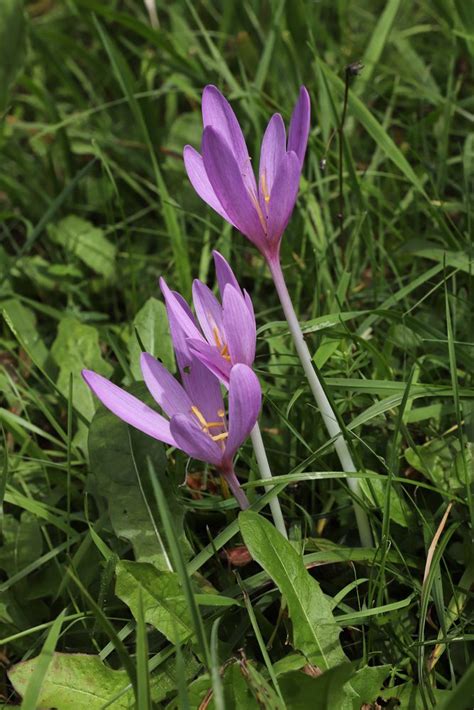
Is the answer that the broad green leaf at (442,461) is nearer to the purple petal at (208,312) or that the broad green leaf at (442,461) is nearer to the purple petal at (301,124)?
the purple petal at (208,312)

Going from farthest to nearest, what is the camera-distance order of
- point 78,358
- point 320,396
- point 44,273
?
point 44,273, point 78,358, point 320,396

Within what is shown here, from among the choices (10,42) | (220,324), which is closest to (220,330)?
(220,324)

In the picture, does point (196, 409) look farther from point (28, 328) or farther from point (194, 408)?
point (28, 328)

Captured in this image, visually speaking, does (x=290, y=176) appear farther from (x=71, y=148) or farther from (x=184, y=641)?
(x=71, y=148)

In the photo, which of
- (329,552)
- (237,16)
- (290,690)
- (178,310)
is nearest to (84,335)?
(178,310)

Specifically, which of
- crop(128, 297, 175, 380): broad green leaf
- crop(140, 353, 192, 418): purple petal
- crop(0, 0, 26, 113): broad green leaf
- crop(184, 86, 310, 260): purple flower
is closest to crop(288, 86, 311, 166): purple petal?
crop(184, 86, 310, 260): purple flower

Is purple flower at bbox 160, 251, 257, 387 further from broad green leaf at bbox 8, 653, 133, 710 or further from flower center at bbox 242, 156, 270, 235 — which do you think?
broad green leaf at bbox 8, 653, 133, 710

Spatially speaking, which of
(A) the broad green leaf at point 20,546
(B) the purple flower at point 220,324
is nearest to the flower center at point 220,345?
(B) the purple flower at point 220,324
